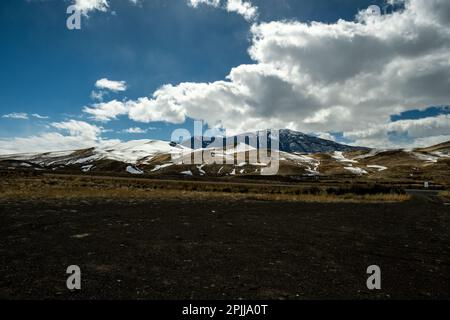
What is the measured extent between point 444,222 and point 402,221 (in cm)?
328

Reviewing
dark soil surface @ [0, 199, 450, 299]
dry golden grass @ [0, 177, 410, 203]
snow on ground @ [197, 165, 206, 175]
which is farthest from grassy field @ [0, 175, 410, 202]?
snow on ground @ [197, 165, 206, 175]

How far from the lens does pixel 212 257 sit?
40.9ft

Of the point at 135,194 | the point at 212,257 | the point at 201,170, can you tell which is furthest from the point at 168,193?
the point at 201,170

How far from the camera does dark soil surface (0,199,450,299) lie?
9055mm

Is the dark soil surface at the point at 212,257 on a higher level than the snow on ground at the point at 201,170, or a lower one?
lower

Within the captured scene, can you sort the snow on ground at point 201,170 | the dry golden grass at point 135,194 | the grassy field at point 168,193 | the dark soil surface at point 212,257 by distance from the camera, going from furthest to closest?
the snow on ground at point 201,170
the grassy field at point 168,193
the dry golden grass at point 135,194
the dark soil surface at point 212,257

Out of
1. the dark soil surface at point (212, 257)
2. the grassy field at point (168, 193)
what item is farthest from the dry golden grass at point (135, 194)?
the dark soil surface at point (212, 257)

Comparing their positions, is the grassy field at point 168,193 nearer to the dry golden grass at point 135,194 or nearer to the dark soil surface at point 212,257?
the dry golden grass at point 135,194

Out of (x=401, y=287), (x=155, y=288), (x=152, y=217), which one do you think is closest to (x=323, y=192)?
(x=152, y=217)

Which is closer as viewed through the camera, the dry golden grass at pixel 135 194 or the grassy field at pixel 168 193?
the dry golden grass at pixel 135 194

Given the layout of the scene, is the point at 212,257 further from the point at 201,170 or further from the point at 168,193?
the point at 201,170

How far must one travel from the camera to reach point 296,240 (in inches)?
639

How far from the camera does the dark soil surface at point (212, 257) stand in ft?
29.7

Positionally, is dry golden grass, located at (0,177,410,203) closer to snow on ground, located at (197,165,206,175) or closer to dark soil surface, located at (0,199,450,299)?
dark soil surface, located at (0,199,450,299)
